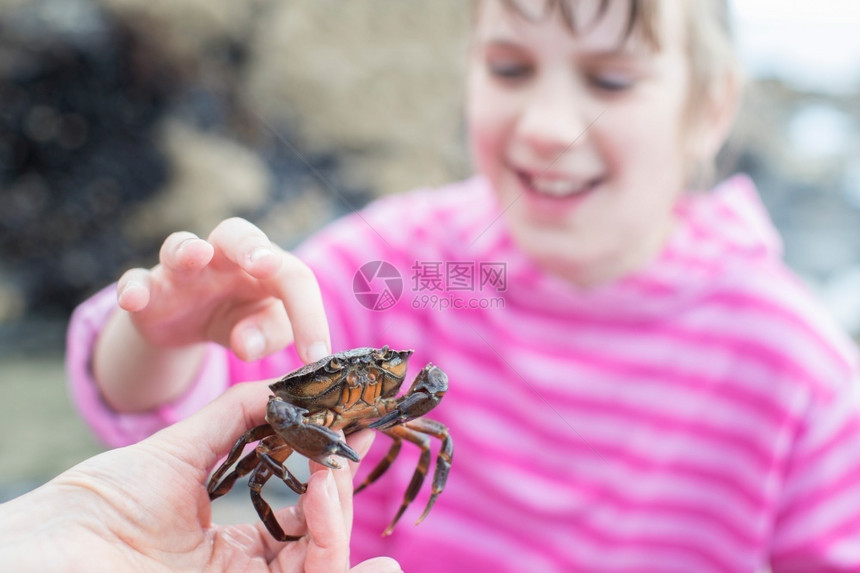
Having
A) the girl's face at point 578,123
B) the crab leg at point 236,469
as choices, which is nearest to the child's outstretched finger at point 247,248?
the crab leg at point 236,469

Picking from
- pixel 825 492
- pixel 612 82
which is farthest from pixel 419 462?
pixel 825 492

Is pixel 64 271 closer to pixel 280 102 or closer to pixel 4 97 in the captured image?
pixel 4 97

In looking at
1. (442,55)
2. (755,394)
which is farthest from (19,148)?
(755,394)

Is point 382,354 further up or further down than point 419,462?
further up

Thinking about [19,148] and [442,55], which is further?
[442,55]

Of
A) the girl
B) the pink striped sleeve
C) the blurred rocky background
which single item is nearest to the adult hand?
the girl

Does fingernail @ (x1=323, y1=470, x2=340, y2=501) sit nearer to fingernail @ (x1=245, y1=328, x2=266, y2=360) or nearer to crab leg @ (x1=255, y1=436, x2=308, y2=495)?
crab leg @ (x1=255, y1=436, x2=308, y2=495)

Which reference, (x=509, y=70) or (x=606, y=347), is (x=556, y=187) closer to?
(x=509, y=70)
